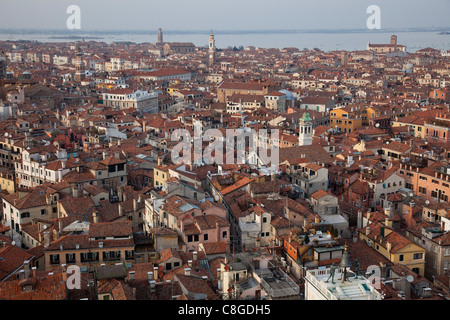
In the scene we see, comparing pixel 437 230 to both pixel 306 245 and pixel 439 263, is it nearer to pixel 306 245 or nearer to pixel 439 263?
pixel 439 263

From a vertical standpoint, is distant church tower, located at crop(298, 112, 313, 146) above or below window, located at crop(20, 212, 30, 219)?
above

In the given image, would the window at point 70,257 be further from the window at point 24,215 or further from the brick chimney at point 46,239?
the window at point 24,215

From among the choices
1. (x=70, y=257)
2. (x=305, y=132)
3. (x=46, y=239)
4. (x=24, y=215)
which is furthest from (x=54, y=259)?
(x=305, y=132)

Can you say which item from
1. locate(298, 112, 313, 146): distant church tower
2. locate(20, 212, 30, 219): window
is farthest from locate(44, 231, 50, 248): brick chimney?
locate(298, 112, 313, 146): distant church tower

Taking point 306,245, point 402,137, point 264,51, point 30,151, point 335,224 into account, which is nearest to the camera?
point 306,245

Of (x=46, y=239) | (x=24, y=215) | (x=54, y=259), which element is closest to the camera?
(x=54, y=259)

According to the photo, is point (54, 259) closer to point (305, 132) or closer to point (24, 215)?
point (24, 215)

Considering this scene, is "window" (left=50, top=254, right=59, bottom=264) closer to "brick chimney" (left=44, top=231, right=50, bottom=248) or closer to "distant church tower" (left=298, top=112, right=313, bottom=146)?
"brick chimney" (left=44, top=231, right=50, bottom=248)

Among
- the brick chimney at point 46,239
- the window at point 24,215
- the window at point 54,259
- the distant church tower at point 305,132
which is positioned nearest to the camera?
the window at point 54,259

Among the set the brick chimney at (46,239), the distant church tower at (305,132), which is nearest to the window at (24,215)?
the brick chimney at (46,239)
